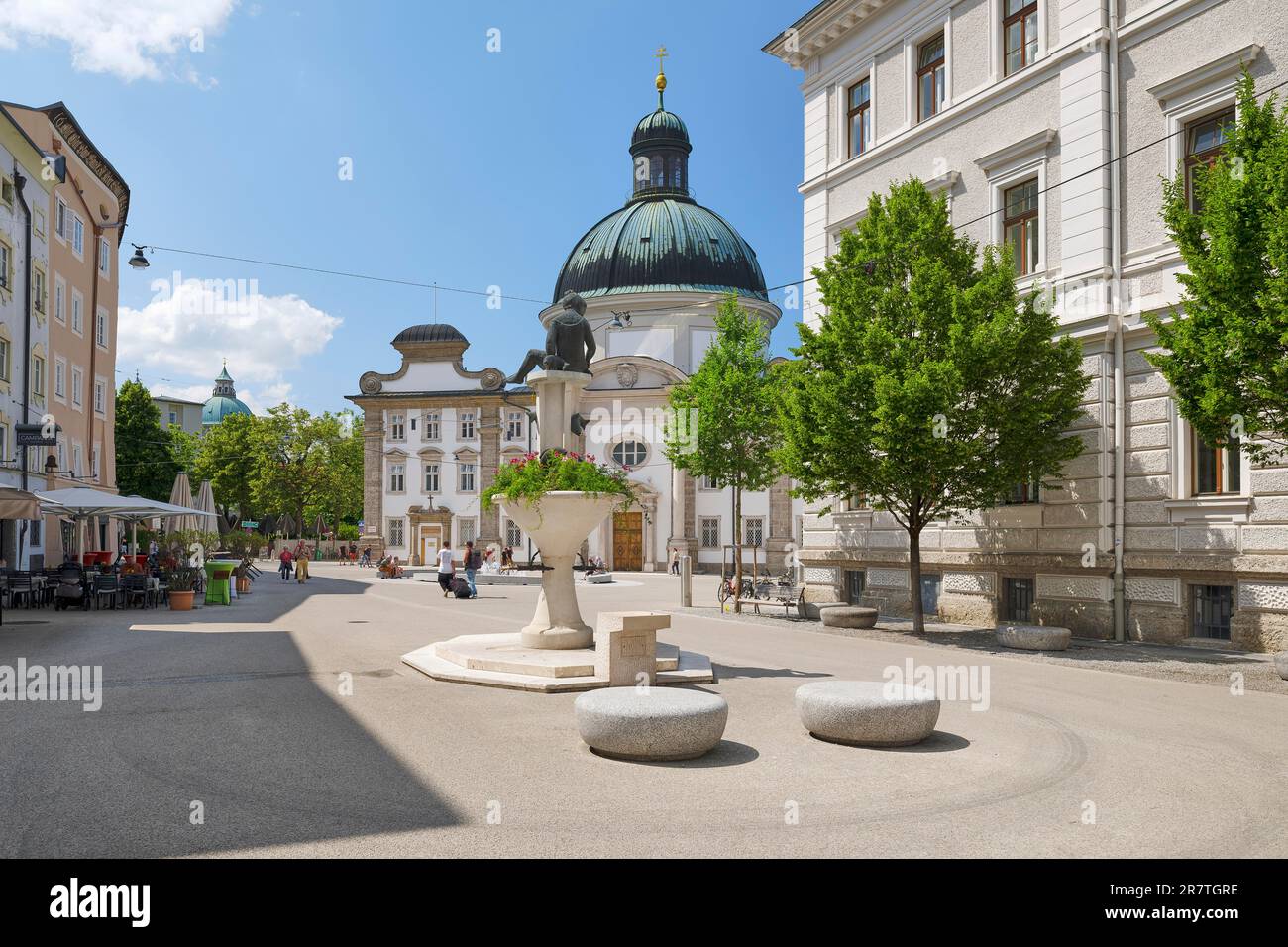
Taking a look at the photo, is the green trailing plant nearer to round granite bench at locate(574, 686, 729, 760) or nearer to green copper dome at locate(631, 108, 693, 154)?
round granite bench at locate(574, 686, 729, 760)

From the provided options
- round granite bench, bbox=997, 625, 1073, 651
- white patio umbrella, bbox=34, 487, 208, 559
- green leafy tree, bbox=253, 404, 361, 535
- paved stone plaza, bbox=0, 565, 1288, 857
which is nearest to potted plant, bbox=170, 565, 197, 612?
white patio umbrella, bbox=34, 487, 208, 559

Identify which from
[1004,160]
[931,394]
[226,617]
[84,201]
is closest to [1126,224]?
[1004,160]

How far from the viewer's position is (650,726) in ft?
24.9

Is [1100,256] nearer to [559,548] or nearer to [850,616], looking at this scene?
[850,616]

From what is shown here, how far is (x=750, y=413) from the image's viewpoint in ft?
93.8

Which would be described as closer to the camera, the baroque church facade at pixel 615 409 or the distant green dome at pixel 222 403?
the baroque church facade at pixel 615 409

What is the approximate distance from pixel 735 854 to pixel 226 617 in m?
19.0

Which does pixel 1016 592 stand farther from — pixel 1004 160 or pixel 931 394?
pixel 1004 160

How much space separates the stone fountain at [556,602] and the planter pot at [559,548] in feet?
0.04

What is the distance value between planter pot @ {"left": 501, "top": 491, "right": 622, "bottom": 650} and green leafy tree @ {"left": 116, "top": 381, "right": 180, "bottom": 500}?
61.8m

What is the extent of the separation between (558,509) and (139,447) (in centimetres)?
6496

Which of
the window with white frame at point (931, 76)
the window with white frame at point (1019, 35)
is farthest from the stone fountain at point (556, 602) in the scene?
the window with white frame at point (931, 76)

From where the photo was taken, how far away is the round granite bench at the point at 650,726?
7.59 metres

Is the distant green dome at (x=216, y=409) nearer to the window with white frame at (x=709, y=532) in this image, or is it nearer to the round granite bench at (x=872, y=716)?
the window with white frame at (x=709, y=532)
